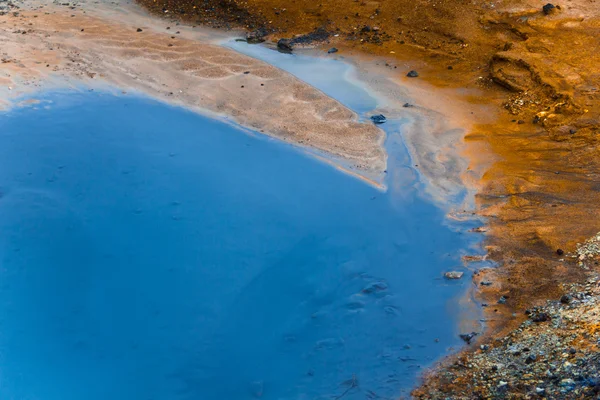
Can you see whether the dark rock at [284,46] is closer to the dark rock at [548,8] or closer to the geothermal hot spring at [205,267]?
the geothermal hot spring at [205,267]

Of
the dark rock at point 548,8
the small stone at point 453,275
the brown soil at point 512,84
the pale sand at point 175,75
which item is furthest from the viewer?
the dark rock at point 548,8

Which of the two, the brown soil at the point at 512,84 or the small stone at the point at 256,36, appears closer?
the brown soil at the point at 512,84

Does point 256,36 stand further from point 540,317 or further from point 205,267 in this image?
point 540,317

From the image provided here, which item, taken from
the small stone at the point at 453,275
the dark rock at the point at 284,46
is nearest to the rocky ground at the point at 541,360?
the small stone at the point at 453,275

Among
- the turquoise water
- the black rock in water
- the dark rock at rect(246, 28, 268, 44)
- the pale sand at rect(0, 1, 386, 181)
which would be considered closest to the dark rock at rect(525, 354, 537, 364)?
the turquoise water

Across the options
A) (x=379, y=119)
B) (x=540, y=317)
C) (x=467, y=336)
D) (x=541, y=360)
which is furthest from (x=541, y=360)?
(x=379, y=119)

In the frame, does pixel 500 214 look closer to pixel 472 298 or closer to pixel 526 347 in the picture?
pixel 472 298

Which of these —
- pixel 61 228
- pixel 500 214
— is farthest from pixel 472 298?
pixel 61 228
